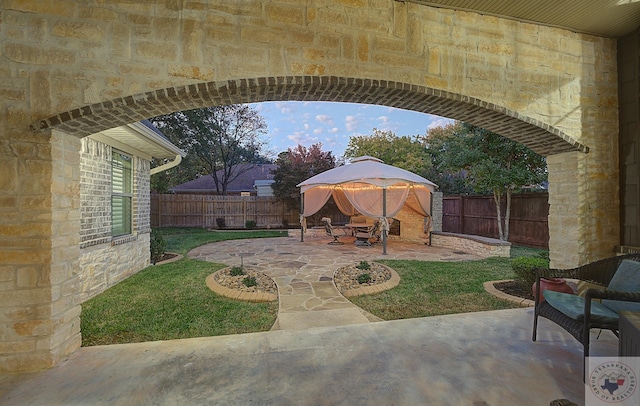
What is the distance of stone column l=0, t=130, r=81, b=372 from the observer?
2.40m

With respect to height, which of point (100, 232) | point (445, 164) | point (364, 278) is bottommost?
point (364, 278)

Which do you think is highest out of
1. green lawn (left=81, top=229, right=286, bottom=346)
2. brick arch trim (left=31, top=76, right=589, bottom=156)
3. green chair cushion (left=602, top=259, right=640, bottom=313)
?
brick arch trim (left=31, top=76, right=589, bottom=156)

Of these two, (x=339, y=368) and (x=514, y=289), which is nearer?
(x=339, y=368)

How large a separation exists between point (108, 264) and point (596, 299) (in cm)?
685

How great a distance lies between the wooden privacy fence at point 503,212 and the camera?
9047 mm

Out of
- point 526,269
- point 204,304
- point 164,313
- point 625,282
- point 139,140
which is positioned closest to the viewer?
point 625,282

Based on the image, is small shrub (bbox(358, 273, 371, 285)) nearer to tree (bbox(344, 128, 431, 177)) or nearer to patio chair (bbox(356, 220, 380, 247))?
patio chair (bbox(356, 220, 380, 247))

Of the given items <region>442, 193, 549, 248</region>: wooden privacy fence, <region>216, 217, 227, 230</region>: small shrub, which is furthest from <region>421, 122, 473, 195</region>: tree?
<region>216, 217, 227, 230</region>: small shrub

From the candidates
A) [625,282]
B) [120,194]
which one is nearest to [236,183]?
[120,194]

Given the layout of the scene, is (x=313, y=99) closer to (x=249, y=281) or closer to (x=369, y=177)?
(x=249, y=281)

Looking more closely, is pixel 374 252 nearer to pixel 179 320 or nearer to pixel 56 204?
pixel 179 320

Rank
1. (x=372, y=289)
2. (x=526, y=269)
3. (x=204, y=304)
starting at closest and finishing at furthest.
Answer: (x=204, y=304), (x=526, y=269), (x=372, y=289)

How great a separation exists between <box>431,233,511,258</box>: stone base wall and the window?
879 cm

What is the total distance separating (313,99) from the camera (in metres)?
3.38
